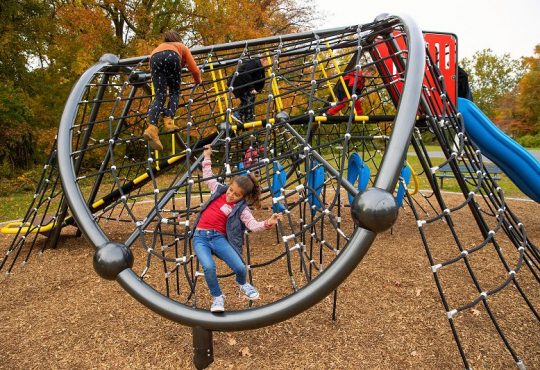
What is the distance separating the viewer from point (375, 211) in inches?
81.9

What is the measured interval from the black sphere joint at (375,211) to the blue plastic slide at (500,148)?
13.4ft

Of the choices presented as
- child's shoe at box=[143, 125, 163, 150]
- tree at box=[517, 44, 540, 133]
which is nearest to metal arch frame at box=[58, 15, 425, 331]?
child's shoe at box=[143, 125, 163, 150]

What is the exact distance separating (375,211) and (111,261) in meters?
1.67

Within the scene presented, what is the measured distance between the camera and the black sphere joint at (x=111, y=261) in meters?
2.57

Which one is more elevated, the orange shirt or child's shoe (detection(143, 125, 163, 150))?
the orange shirt

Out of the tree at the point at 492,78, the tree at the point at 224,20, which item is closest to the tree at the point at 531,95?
the tree at the point at 492,78

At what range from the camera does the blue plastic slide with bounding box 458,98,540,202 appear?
17.7 ft

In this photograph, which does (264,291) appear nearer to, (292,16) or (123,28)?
(123,28)

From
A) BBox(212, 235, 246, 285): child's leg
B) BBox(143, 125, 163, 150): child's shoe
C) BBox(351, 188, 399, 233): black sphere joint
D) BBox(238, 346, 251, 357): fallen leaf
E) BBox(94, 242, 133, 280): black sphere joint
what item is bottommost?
BBox(238, 346, 251, 357): fallen leaf

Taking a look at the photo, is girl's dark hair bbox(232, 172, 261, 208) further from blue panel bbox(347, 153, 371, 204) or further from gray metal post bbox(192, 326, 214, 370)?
blue panel bbox(347, 153, 371, 204)

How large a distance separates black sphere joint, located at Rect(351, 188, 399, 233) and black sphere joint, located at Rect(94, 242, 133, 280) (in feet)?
4.96

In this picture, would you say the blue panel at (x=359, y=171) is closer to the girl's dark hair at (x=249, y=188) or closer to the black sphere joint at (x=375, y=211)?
the girl's dark hair at (x=249, y=188)

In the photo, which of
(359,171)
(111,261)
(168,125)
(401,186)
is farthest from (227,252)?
(401,186)

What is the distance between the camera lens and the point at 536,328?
137 inches
